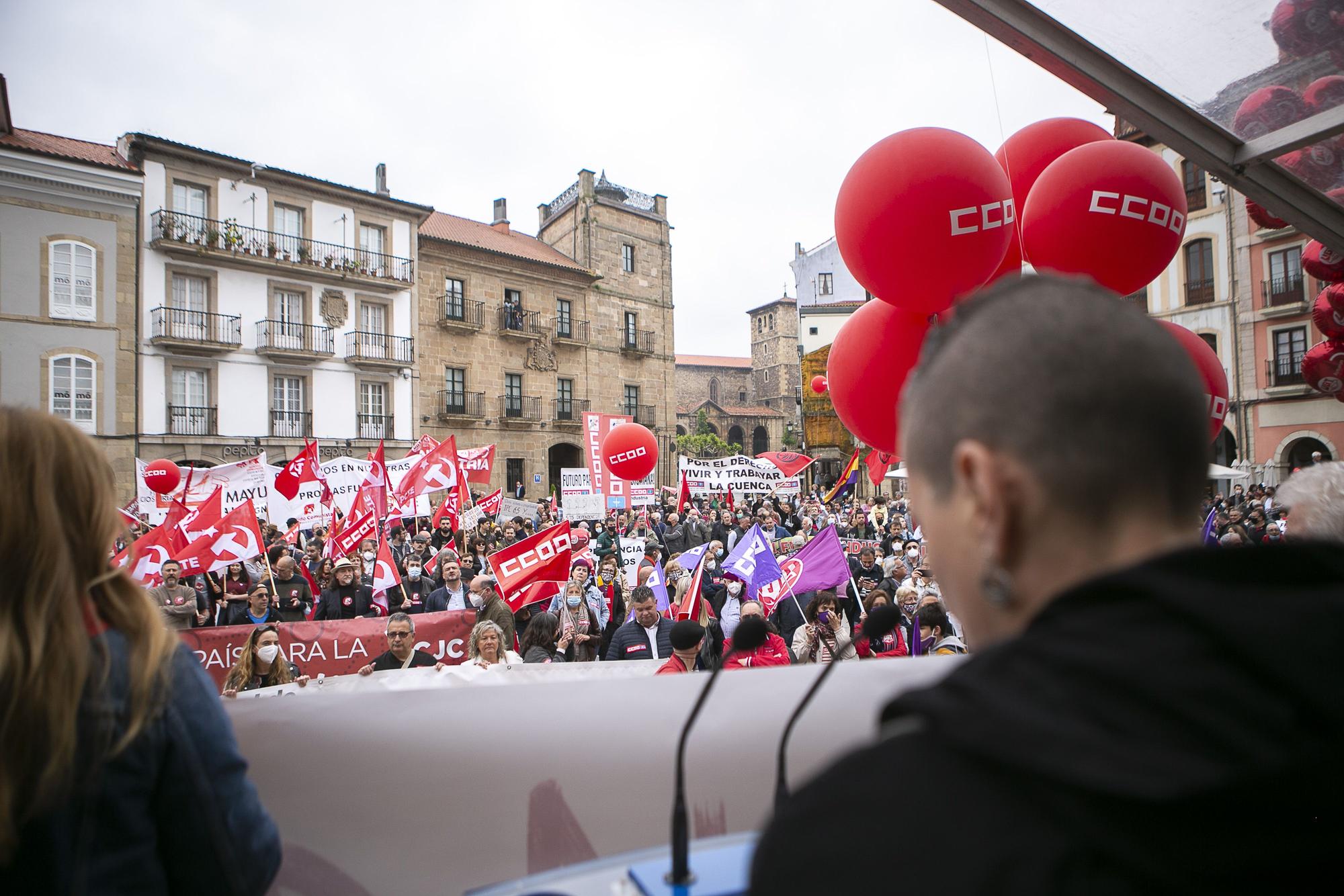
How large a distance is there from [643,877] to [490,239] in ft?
109

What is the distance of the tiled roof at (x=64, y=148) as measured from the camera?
67.1 ft

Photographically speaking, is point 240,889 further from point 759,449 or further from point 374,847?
point 759,449

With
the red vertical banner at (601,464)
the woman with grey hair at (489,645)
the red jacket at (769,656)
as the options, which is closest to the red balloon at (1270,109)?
the red jacket at (769,656)

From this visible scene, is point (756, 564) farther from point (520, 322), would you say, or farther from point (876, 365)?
point (520, 322)

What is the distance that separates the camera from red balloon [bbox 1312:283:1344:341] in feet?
16.9

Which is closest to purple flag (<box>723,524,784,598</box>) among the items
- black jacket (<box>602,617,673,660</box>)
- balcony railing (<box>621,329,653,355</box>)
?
black jacket (<box>602,617,673,660</box>)

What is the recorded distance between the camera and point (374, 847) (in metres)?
1.95

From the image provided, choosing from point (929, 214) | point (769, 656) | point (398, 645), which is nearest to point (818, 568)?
point (769, 656)

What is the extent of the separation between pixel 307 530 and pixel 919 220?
17877 millimetres

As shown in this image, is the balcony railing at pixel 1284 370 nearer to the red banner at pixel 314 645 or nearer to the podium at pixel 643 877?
the red banner at pixel 314 645

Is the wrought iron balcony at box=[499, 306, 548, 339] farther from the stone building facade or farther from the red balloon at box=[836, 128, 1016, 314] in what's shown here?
the red balloon at box=[836, 128, 1016, 314]

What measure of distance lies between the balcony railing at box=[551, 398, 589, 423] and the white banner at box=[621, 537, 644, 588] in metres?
22.7

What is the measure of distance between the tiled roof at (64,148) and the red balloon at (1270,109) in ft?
83.8

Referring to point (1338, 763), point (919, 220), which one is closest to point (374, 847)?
point (1338, 763)
